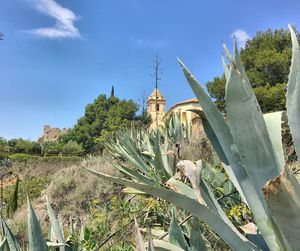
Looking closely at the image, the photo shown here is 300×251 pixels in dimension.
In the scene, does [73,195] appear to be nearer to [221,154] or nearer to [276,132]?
[221,154]

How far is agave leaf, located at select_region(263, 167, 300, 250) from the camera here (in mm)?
888

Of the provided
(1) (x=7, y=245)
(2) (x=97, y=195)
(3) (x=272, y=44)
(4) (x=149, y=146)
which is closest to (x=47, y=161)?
(2) (x=97, y=195)

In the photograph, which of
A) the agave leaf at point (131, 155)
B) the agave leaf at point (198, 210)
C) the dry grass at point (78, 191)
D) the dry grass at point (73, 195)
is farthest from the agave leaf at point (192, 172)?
the dry grass at point (78, 191)

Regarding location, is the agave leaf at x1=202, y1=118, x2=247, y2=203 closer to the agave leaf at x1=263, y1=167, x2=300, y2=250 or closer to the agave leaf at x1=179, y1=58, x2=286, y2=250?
the agave leaf at x1=179, y1=58, x2=286, y2=250

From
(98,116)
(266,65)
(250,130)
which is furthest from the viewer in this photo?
(98,116)

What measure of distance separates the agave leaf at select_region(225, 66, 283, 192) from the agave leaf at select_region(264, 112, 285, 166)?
0.02 m

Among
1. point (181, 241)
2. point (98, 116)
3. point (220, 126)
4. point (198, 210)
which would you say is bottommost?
point (181, 241)

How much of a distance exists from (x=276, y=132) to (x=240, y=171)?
0.15 metres

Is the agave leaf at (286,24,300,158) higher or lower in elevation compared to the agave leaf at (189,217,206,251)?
higher

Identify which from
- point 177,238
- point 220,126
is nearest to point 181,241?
point 177,238

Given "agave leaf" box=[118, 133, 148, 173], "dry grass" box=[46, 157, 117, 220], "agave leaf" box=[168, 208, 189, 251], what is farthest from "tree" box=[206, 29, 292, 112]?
"agave leaf" box=[168, 208, 189, 251]

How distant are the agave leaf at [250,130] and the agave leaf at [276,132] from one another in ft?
0.08

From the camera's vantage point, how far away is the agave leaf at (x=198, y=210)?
3.37 ft

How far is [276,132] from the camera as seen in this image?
113 cm
